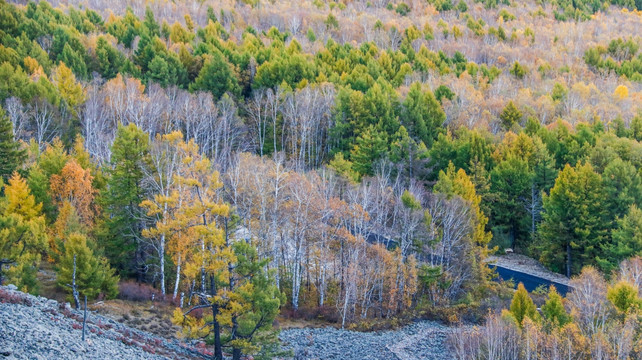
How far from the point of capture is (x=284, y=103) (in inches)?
2581

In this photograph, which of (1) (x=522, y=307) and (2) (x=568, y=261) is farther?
(2) (x=568, y=261)

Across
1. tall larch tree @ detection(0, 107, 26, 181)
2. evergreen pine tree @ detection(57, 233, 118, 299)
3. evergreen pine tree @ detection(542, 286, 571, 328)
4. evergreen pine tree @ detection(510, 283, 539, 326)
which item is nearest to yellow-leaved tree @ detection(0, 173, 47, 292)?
evergreen pine tree @ detection(57, 233, 118, 299)

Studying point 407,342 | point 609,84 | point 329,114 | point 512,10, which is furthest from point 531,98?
point 512,10

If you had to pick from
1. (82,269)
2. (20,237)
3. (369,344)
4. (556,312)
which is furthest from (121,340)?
(556,312)

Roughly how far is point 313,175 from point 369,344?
1512cm

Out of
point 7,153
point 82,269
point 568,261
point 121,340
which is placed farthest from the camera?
point 568,261

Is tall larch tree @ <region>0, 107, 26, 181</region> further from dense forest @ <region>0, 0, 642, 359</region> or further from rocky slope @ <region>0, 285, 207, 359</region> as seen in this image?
rocky slope @ <region>0, 285, 207, 359</region>

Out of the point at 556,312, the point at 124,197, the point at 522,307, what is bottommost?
the point at 522,307

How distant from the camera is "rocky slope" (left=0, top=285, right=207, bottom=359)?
21.1 metres

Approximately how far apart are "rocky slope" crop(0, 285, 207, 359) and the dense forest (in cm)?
183

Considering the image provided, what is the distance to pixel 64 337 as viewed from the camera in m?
23.1

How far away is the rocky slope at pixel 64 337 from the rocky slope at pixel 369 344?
6.98 meters

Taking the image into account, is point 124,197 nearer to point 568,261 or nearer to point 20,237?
point 20,237

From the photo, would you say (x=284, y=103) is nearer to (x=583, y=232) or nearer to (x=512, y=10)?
(x=583, y=232)
